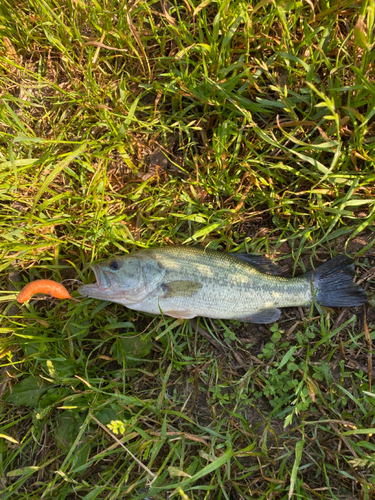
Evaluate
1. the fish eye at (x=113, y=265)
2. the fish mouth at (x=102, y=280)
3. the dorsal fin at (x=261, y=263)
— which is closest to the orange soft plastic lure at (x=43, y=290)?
the fish mouth at (x=102, y=280)

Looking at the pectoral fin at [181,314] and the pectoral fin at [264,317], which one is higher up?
the pectoral fin at [181,314]

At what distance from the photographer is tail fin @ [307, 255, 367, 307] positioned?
128 inches

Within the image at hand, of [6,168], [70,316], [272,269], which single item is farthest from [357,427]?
[6,168]

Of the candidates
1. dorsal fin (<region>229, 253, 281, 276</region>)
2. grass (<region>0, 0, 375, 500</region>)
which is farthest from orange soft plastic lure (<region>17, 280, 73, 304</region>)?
dorsal fin (<region>229, 253, 281, 276</region>)

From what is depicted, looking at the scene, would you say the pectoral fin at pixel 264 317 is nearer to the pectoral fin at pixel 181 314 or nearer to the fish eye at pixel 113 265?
the pectoral fin at pixel 181 314

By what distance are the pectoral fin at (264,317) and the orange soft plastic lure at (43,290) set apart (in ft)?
6.52

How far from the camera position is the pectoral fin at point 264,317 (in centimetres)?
326

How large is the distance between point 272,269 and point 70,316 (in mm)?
2361

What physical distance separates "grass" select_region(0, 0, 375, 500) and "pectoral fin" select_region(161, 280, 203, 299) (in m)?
0.35

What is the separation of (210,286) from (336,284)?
135 cm

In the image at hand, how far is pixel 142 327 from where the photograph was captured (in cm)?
350

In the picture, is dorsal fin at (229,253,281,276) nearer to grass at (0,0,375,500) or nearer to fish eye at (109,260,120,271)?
grass at (0,0,375,500)

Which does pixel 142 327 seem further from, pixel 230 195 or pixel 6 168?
pixel 6 168

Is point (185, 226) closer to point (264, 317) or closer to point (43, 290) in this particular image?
point (264, 317)
